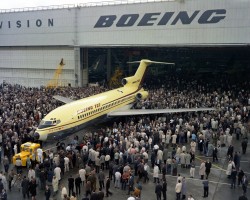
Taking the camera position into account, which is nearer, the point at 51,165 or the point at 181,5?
the point at 51,165

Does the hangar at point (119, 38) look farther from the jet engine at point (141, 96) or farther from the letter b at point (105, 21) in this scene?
the jet engine at point (141, 96)

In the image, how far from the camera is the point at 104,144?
66.2 ft

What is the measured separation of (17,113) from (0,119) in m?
2.39

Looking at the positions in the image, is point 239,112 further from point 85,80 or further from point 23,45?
point 23,45

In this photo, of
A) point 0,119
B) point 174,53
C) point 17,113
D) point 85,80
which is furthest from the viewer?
point 174,53

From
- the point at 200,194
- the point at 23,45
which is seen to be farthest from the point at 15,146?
the point at 23,45

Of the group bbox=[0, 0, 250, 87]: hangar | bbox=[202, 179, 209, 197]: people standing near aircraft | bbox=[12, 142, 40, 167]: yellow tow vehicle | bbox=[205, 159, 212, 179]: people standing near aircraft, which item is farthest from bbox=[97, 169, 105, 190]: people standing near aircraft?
bbox=[0, 0, 250, 87]: hangar

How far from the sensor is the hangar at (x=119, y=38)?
Answer: 124 feet

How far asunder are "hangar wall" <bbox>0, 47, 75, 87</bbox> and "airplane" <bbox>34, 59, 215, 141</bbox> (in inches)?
644

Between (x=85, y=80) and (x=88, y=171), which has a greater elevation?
(x=85, y=80)

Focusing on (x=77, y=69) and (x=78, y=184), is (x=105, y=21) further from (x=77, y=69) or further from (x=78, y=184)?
(x=78, y=184)

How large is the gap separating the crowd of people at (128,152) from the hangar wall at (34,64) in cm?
1784

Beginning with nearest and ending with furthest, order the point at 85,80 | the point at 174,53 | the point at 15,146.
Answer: the point at 15,146 → the point at 85,80 → the point at 174,53

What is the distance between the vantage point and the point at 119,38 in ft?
144
